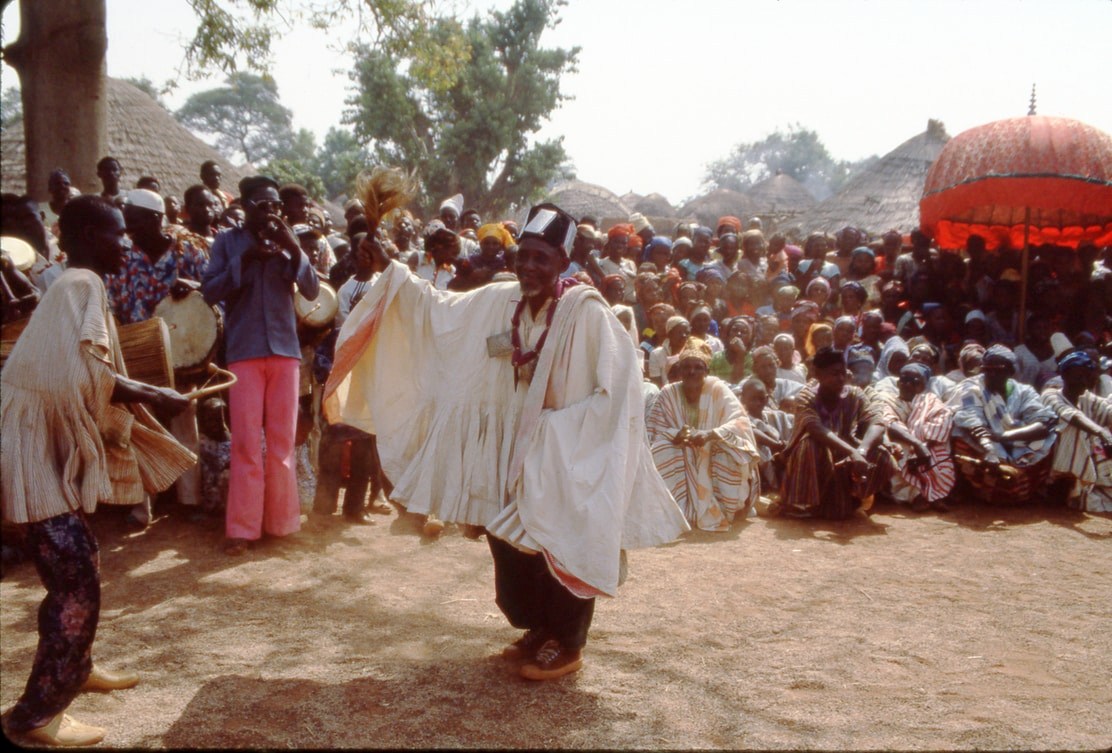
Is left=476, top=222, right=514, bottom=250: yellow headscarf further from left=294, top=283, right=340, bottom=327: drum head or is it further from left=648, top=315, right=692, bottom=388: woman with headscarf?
left=294, top=283, right=340, bottom=327: drum head

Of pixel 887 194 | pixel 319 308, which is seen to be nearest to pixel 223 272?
pixel 319 308

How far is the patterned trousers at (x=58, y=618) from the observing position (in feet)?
10.3

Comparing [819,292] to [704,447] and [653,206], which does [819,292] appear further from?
[653,206]

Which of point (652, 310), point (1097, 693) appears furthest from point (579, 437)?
point (652, 310)

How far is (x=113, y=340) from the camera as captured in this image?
341cm

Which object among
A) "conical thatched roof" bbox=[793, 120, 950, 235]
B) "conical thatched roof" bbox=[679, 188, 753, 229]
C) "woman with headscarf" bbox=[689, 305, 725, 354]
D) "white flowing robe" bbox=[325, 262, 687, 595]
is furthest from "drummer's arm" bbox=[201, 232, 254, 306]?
"conical thatched roof" bbox=[679, 188, 753, 229]

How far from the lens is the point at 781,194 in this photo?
104ft

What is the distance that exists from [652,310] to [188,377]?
4752 millimetres

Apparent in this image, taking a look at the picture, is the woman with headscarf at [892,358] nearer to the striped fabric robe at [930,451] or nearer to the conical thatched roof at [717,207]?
the striped fabric robe at [930,451]

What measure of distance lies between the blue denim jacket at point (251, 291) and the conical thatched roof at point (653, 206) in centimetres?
2364

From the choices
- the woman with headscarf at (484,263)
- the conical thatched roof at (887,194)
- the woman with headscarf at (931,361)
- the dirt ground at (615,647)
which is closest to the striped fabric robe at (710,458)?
the dirt ground at (615,647)

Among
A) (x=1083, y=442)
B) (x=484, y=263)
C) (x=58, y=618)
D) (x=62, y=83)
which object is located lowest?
(x=58, y=618)

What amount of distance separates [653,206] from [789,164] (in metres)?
47.7

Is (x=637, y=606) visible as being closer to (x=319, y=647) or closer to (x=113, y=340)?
(x=319, y=647)
